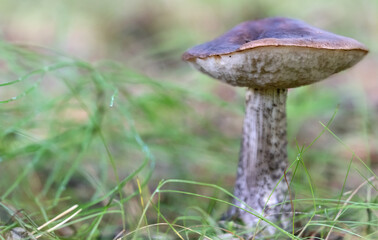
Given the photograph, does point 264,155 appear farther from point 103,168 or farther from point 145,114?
point 145,114

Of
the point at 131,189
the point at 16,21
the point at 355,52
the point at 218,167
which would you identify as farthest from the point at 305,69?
the point at 16,21

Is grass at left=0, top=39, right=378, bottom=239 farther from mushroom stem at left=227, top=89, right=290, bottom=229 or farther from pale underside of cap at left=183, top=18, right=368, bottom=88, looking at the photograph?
pale underside of cap at left=183, top=18, right=368, bottom=88

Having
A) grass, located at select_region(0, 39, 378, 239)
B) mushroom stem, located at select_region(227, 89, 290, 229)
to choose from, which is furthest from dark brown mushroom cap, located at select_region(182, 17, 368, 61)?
grass, located at select_region(0, 39, 378, 239)

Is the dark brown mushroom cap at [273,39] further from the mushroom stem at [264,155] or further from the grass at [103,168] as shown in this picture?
the grass at [103,168]

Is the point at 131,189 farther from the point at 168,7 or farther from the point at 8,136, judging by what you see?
the point at 168,7

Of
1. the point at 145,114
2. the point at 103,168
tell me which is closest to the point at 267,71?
the point at 103,168

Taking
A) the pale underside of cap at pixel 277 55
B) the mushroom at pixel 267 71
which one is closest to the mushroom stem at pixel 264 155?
the mushroom at pixel 267 71

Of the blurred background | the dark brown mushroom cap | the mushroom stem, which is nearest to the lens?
the dark brown mushroom cap
